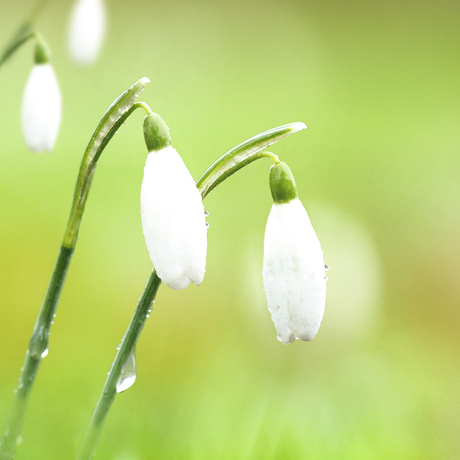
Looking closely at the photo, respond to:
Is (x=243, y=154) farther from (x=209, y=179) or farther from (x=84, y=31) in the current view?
(x=84, y=31)

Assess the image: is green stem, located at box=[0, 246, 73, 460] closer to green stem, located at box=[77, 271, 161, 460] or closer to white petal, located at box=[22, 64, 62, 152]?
green stem, located at box=[77, 271, 161, 460]

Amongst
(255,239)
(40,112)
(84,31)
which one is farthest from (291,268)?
(255,239)

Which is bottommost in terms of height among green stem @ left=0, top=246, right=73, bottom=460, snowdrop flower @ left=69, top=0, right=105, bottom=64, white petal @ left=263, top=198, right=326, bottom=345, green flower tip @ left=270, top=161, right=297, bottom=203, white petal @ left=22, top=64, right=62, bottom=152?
green stem @ left=0, top=246, right=73, bottom=460

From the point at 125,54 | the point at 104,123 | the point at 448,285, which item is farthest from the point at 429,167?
the point at 104,123

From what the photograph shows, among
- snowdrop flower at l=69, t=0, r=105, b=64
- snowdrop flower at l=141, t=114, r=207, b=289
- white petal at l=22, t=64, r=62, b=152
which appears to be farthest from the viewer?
snowdrop flower at l=69, t=0, r=105, b=64

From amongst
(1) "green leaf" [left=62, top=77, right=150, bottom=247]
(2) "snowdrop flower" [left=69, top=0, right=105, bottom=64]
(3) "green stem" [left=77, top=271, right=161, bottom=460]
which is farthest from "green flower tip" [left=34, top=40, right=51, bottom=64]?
(2) "snowdrop flower" [left=69, top=0, right=105, bottom=64]

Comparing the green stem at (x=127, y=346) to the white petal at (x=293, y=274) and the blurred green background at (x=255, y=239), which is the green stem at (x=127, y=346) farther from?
the blurred green background at (x=255, y=239)

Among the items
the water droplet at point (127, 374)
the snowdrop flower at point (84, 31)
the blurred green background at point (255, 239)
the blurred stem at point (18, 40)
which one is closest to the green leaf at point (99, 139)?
the water droplet at point (127, 374)

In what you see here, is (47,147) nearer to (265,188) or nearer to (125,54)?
(265,188)
